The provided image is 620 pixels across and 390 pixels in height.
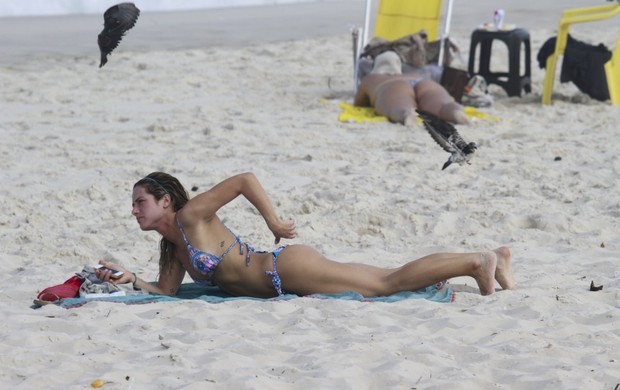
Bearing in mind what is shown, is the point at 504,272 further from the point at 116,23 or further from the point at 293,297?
the point at 116,23

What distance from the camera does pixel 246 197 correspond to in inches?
160

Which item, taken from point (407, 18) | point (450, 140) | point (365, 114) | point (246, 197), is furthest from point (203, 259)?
point (407, 18)

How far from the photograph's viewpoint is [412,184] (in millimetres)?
6125

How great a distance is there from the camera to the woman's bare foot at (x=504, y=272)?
420 centimetres

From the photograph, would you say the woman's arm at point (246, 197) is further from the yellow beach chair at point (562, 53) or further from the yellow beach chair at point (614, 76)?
the yellow beach chair at point (614, 76)

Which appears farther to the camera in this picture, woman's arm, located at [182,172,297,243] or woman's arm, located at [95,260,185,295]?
woman's arm, located at [95,260,185,295]

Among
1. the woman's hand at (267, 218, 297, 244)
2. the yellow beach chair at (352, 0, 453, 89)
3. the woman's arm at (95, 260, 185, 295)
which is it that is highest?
the yellow beach chair at (352, 0, 453, 89)

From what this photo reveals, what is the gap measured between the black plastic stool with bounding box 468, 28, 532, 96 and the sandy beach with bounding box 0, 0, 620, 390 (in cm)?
13

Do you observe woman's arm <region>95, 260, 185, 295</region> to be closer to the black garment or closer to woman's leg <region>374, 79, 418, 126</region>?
woman's leg <region>374, 79, 418, 126</region>

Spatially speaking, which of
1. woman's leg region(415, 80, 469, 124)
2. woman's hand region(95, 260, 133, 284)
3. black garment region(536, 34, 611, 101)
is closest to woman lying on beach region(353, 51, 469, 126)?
woman's leg region(415, 80, 469, 124)

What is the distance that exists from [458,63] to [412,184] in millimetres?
4198

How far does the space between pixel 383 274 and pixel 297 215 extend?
1406mm

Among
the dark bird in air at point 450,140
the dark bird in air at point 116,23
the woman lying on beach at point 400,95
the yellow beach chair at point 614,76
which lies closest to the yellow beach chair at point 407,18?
the woman lying on beach at point 400,95

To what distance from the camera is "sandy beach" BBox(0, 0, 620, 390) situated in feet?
10.8
